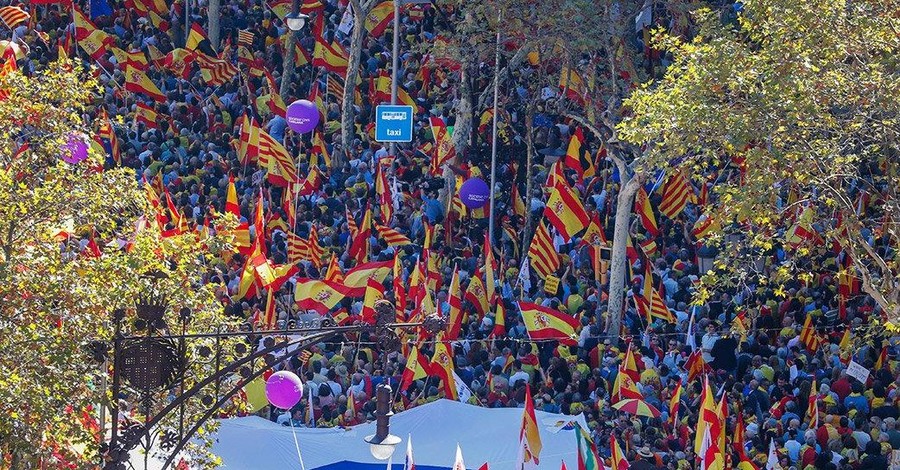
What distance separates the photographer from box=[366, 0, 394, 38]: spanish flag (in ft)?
112

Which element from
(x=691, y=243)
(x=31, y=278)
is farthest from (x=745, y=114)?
(x=691, y=243)

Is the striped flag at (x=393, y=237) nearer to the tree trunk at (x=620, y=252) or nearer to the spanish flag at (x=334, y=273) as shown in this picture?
the spanish flag at (x=334, y=273)

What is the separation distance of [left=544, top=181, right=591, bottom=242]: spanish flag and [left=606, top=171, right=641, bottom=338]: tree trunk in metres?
0.55

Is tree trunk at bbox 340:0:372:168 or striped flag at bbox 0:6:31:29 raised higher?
striped flag at bbox 0:6:31:29

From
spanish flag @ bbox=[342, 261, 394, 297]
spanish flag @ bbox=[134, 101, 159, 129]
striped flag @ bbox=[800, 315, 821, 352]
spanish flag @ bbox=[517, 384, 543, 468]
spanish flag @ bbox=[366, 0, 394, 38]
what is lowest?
spanish flag @ bbox=[517, 384, 543, 468]

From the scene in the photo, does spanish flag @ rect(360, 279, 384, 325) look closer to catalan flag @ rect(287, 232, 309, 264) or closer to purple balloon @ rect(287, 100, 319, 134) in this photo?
catalan flag @ rect(287, 232, 309, 264)

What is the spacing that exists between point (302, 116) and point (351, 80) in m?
1.98

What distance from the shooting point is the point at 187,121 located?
3262cm

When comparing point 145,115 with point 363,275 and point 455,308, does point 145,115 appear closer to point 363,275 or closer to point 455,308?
point 363,275

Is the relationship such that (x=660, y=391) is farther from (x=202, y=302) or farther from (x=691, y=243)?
(x=202, y=302)

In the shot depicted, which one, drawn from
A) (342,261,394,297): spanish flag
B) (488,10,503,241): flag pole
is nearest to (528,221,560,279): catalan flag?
(488,10,503,241): flag pole

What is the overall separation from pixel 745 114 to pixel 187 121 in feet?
53.6

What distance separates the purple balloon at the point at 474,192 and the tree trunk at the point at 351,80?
3802 mm

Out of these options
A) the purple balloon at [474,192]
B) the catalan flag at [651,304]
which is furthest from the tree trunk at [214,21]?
the catalan flag at [651,304]
